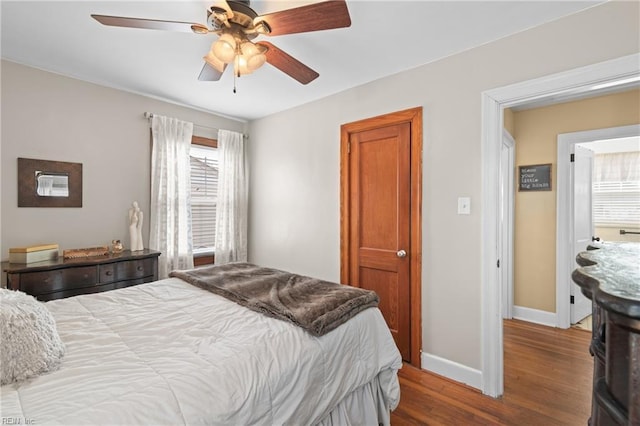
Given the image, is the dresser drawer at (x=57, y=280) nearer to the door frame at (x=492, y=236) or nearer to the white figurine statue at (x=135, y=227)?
the white figurine statue at (x=135, y=227)

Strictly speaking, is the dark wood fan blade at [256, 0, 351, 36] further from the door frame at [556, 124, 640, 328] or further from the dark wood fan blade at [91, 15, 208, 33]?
the door frame at [556, 124, 640, 328]

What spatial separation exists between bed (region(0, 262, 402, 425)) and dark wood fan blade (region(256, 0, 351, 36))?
1.53 meters

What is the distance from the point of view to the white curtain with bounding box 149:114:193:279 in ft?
10.8

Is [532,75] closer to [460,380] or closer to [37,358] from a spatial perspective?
[460,380]

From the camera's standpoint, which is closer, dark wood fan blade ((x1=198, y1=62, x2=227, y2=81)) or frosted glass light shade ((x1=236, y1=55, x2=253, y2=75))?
frosted glass light shade ((x1=236, y1=55, x2=253, y2=75))

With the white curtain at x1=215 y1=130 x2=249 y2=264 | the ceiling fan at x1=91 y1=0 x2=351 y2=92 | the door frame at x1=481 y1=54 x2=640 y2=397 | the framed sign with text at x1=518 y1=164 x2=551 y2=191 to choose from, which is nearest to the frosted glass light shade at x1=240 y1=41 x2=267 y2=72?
the ceiling fan at x1=91 y1=0 x2=351 y2=92

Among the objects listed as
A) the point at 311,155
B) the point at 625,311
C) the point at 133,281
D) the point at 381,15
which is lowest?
the point at 133,281

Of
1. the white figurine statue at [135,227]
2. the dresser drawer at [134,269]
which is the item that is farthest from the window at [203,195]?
the dresser drawer at [134,269]

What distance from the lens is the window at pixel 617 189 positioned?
176 inches

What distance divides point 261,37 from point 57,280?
245cm

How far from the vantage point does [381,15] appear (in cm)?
191

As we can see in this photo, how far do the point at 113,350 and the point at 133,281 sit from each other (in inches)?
71.5

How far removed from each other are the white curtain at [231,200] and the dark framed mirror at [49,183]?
1.47 m

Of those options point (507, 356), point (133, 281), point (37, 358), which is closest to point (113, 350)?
point (37, 358)
